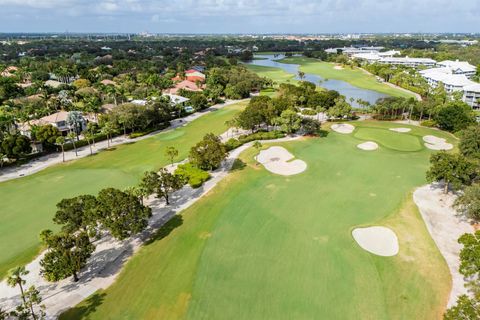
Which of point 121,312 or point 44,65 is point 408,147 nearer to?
point 121,312

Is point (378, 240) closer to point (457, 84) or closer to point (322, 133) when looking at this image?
point (322, 133)

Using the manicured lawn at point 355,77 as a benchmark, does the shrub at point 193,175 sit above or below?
below

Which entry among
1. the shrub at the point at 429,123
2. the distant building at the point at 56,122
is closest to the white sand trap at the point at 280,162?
the shrub at the point at 429,123

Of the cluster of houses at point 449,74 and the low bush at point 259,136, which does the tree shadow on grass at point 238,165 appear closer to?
the low bush at point 259,136

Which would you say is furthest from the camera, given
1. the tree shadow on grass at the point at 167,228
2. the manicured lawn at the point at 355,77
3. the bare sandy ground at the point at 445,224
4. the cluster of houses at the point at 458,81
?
the manicured lawn at the point at 355,77

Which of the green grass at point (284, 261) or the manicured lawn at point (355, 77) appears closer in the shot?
the green grass at point (284, 261)

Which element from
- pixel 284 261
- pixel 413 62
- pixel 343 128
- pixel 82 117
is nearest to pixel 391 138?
pixel 343 128

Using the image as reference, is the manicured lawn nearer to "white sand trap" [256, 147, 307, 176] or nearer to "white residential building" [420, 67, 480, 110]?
"white residential building" [420, 67, 480, 110]
